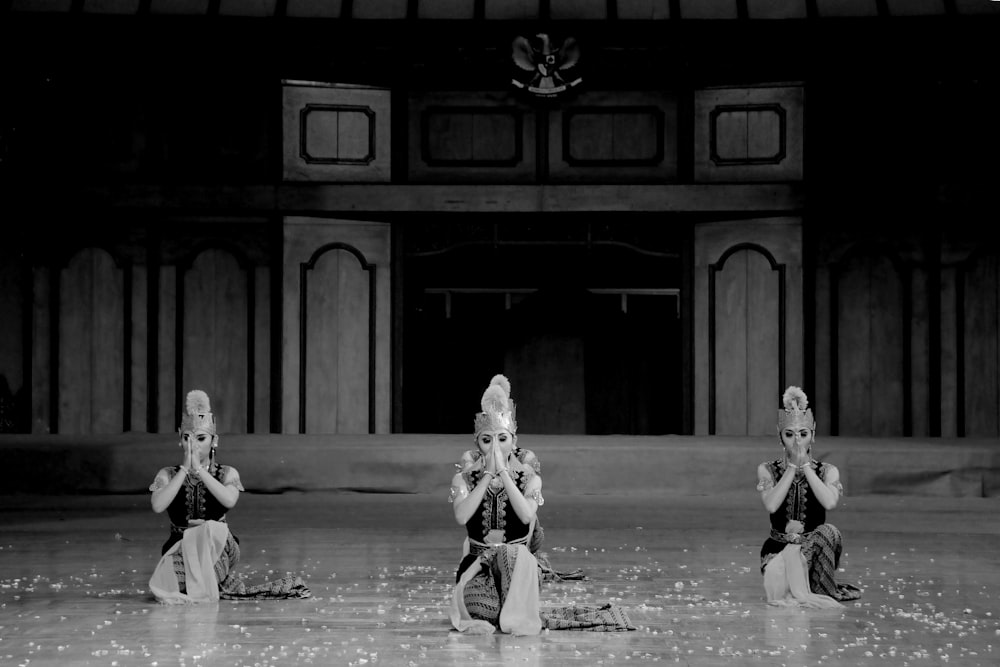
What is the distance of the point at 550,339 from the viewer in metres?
12.0

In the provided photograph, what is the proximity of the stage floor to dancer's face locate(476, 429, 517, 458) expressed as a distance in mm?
710

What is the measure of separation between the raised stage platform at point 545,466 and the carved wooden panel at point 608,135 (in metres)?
2.63

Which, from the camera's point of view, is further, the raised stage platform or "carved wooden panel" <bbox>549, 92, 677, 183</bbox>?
"carved wooden panel" <bbox>549, 92, 677, 183</bbox>

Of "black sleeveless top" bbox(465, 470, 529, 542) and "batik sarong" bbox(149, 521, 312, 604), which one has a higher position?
"black sleeveless top" bbox(465, 470, 529, 542)

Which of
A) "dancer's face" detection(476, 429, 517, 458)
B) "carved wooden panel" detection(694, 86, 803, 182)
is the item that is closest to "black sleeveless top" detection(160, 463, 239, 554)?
"dancer's face" detection(476, 429, 517, 458)

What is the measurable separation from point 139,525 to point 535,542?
3.75 meters

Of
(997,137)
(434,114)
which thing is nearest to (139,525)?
(434,114)

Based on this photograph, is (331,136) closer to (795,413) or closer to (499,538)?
(795,413)

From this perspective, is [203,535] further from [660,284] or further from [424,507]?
[660,284]

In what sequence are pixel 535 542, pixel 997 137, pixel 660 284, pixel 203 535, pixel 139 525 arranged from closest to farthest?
1. pixel 535 542
2. pixel 203 535
3. pixel 139 525
4. pixel 997 137
5. pixel 660 284

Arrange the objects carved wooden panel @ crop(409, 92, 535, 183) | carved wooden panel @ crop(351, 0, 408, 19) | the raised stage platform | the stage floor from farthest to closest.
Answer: carved wooden panel @ crop(409, 92, 535, 183)
carved wooden panel @ crop(351, 0, 408, 19)
the raised stage platform
the stage floor

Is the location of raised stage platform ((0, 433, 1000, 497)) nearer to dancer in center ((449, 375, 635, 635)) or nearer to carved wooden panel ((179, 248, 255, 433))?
carved wooden panel ((179, 248, 255, 433))

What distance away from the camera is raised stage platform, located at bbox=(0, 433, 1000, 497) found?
361 inches

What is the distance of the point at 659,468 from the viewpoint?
9336 millimetres
